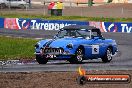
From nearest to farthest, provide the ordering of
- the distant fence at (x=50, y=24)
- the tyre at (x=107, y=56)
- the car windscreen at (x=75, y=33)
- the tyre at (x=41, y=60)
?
1. the tyre at (x=41, y=60)
2. the car windscreen at (x=75, y=33)
3. the tyre at (x=107, y=56)
4. the distant fence at (x=50, y=24)

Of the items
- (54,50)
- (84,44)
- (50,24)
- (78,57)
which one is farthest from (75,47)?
(50,24)

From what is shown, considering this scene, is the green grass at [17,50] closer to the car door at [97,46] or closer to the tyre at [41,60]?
the tyre at [41,60]

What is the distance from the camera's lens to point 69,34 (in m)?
18.7

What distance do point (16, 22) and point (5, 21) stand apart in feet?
3.41

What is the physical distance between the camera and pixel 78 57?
59.3 feet

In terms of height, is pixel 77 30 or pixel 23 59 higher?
pixel 77 30

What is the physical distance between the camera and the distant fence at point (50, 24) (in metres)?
38.1

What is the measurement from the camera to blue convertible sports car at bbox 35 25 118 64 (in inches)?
696

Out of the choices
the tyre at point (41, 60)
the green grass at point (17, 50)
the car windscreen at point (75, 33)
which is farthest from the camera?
the green grass at point (17, 50)

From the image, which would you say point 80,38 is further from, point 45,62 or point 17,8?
point 17,8

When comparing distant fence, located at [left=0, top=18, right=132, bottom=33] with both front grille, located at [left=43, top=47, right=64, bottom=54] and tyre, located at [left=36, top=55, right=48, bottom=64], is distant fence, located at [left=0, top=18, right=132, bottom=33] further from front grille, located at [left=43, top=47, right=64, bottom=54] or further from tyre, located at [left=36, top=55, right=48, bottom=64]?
front grille, located at [left=43, top=47, right=64, bottom=54]

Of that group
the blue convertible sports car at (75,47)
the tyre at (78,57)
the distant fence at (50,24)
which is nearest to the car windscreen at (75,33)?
the blue convertible sports car at (75,47)

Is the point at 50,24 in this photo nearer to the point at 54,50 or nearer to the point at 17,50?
the point at 17,50

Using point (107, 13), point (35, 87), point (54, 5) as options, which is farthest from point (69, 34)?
point (107, 13)
